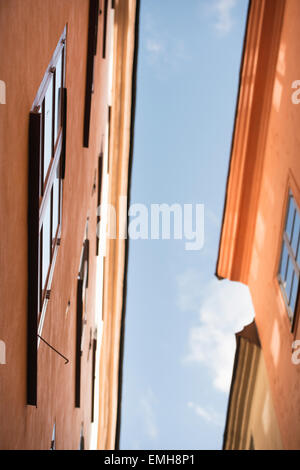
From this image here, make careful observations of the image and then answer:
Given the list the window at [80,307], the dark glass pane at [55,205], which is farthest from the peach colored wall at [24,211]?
the window at [80,307]

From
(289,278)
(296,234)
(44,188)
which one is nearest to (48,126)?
(44,188)

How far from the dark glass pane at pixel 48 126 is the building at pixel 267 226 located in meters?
4.52

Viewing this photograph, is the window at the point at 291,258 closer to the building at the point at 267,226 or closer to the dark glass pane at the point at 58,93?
the building at the point at 267,226

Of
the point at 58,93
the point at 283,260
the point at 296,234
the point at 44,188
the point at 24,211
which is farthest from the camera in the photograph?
the point at 283,260

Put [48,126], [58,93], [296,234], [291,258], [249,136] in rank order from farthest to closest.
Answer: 1. [249,136]
2. [291,258]
3. [296,234]
4. [58,93]
5. [48,126]

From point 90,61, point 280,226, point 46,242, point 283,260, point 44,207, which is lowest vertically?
point 283,260

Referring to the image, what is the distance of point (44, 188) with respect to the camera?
151 inches

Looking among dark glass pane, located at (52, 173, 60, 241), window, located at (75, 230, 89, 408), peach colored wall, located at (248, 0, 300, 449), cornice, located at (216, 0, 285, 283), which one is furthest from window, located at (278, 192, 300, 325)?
dark glass pane, located at (52, 173, 60, 241)

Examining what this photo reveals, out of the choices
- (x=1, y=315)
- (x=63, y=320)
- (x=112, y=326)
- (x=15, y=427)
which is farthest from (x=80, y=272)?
(x=112, y=326)

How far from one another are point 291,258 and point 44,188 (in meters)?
5.38

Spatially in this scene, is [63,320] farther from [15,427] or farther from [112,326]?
[112,326]

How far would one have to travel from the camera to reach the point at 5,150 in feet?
8.05

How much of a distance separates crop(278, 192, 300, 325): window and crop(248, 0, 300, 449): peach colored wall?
20 centimetres

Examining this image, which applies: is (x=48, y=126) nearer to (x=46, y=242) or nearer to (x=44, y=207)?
(x=44, y=207)
